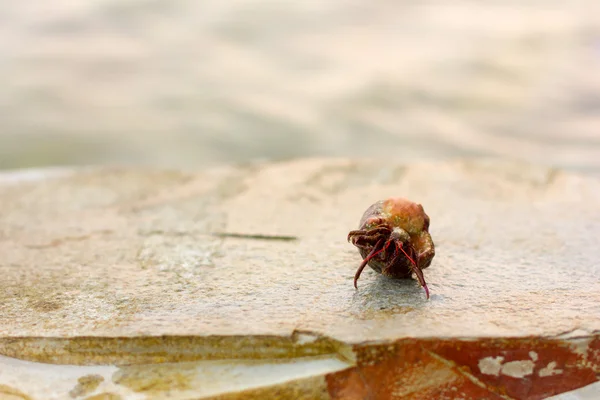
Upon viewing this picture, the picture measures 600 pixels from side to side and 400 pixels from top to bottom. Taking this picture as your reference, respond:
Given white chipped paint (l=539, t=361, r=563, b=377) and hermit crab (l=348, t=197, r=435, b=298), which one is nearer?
white chipped paint (l=539, t=361, r=563, b=377)

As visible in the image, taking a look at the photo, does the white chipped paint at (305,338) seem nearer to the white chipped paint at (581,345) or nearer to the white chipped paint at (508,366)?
the white chipped paint at (508,366)

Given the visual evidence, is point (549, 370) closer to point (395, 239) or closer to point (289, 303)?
point (395, 239)

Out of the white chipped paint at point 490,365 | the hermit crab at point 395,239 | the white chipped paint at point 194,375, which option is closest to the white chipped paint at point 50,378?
the white chipped paint at point 194,375

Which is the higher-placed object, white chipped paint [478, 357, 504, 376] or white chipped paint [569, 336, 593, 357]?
white chipped paint [569, 336, 593, 357]

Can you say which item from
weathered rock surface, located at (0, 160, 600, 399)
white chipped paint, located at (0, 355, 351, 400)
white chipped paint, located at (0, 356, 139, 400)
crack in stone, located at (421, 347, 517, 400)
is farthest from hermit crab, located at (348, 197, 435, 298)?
white chipped paint, located at (0, 356, 139, 400)

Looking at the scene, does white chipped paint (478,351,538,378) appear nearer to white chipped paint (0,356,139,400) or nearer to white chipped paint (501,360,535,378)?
white chipped paint (501,360,535,378)

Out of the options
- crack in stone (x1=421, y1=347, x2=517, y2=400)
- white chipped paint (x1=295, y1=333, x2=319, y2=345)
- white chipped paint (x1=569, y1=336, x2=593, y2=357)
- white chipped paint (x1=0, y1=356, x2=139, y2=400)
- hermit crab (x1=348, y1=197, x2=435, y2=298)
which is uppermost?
hermit crab (x1=348, y1=197, x2=435, y2=298)

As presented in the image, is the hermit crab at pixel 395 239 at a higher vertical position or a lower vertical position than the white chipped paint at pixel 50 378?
higher

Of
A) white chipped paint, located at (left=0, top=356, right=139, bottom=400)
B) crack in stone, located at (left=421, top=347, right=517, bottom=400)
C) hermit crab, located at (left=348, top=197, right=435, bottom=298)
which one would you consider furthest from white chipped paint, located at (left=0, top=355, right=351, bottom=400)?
hermit crab, located at (left=348, top=197, right=435, bottom=298)

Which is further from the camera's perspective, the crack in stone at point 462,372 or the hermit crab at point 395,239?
the hermit crab at point 395,239
